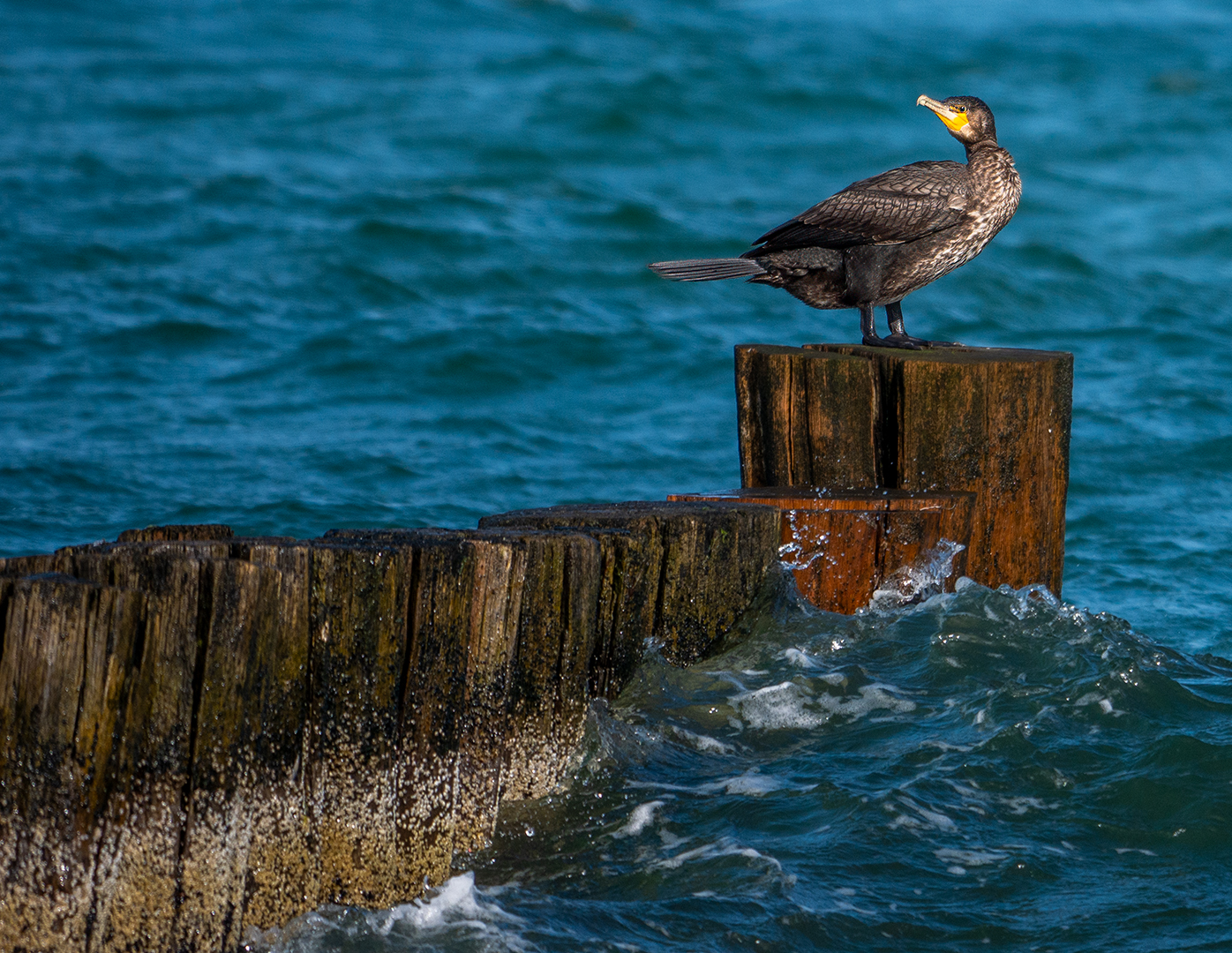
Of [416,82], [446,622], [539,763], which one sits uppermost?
[416,82]

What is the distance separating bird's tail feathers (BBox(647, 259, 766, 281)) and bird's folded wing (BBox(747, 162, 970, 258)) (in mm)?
120

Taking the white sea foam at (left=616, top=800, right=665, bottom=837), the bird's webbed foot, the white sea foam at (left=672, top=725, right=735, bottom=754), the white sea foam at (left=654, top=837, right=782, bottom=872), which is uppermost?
the bird's webbed foot

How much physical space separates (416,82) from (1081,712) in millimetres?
15737

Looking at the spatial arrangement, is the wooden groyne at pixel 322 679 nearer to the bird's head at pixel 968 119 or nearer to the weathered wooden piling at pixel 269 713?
the weathered wooden piling at pixel 269 713

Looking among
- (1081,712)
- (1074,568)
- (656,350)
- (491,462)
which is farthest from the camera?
(656,350)

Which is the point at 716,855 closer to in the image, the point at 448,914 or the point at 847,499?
the point at 448,914

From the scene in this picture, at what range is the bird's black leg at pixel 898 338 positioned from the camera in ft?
16.5

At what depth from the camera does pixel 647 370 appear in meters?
10.5

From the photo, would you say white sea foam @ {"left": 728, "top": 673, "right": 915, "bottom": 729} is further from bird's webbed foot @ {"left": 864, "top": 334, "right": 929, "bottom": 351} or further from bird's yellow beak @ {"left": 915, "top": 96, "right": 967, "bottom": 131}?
bird's yellow beak @ {"left": 915, "top": 96, "right": 967, "bottom": 131}

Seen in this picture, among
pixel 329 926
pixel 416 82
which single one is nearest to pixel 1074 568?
pixel 329 926

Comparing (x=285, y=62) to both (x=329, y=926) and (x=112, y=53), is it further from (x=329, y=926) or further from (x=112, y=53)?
(x=329, y=926)

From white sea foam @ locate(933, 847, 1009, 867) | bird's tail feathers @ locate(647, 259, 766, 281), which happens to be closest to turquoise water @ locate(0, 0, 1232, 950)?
white sea foam @ locate(933, 847, 1009, 867)

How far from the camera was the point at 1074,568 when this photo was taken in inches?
280

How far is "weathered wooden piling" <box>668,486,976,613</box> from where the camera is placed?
432 centimetres
